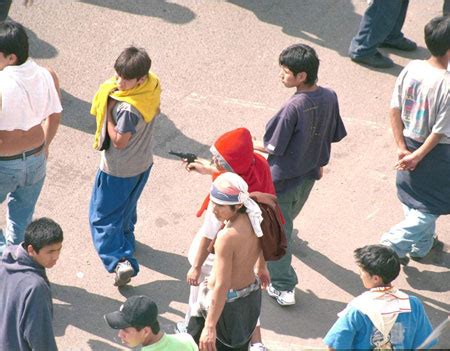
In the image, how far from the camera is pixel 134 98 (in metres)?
6.48

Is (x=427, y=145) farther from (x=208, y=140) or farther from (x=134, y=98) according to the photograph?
(x=208, y=140)

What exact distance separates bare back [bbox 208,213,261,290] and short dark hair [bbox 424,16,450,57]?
2.04m

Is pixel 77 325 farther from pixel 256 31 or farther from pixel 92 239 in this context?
pixel 256 31

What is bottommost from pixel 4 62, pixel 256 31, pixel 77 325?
pixel 77 325

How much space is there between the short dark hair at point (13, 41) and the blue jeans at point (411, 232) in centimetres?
289

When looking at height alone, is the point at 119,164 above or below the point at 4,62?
below

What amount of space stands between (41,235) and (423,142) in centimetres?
300

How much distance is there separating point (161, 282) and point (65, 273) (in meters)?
0.68

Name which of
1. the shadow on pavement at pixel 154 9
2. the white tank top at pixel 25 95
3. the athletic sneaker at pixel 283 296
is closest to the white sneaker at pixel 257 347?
the athletic sneaker at pixel 283 296

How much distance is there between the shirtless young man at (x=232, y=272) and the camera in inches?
217

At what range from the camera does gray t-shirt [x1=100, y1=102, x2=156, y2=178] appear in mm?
6457

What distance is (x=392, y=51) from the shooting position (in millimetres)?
9906

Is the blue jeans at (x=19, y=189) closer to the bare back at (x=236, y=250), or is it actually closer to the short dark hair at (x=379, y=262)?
the bare back at (x=236, y=250)

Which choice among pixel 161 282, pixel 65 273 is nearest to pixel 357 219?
pixel 161 282
